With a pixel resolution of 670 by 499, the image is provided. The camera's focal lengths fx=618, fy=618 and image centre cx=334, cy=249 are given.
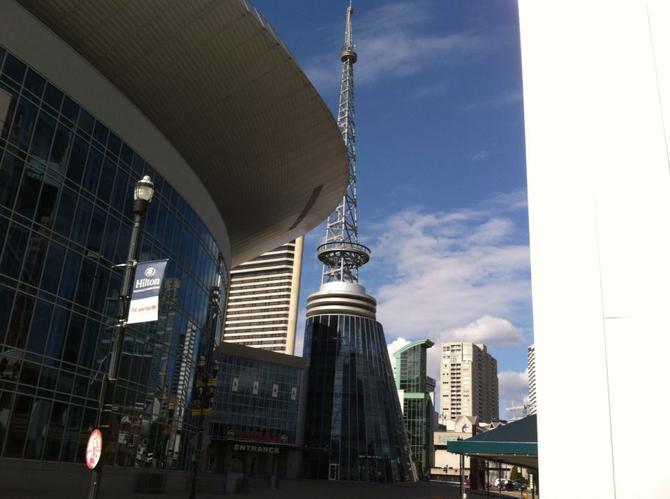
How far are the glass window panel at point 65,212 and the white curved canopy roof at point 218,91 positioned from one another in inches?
230

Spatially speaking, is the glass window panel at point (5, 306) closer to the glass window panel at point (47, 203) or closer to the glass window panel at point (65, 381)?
the glass window panel at point (47, 203)

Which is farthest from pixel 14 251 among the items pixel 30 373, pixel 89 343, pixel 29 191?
pixel 89 343

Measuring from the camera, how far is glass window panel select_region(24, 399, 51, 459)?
24.6 metres

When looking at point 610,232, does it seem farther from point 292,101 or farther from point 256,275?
point 256,275

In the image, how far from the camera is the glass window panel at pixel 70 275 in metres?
26.8

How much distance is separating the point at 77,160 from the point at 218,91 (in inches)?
370

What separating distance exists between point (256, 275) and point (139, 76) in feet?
462

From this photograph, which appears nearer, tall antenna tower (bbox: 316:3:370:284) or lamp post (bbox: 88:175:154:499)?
lamp post (bbox: 88:175:154:499)

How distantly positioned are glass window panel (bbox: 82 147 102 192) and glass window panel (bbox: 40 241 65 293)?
11.4 feet

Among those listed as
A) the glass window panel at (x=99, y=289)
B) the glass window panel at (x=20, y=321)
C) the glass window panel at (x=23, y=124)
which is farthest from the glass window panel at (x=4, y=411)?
the glass window panel at (x=23, y=124)

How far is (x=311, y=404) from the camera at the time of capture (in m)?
83.7

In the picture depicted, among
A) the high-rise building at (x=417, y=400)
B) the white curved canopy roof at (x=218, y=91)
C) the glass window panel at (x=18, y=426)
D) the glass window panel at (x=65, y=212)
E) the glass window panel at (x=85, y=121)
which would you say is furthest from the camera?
the high-rise building at (x=417, y=400)

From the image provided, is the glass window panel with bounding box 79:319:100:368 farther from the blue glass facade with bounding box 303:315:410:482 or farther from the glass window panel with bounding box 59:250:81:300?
the blue glass facade with bounding box 303:315:410:482

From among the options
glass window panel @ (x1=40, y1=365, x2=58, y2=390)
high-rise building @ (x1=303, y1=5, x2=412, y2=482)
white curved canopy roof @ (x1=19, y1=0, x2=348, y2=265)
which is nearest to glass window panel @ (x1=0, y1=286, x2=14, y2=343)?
glass window panel @ (x1=40, y1=365, x2=58, y2=390)
